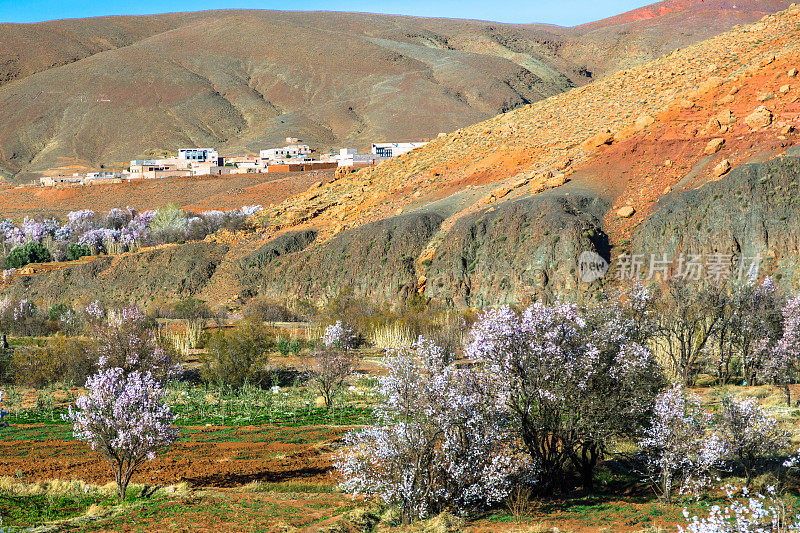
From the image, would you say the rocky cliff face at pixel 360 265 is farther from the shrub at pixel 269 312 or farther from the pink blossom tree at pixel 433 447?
the pink blossom tree at pixel 433 447

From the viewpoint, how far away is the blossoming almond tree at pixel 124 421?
14.6 meters

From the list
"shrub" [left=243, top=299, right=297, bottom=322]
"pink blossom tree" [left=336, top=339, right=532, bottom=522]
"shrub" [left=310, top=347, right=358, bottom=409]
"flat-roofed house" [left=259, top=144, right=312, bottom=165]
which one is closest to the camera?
"pink blossom tree" [left=336, top=339, right=532, bottom=522]

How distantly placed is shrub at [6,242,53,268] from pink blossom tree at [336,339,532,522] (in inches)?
2368

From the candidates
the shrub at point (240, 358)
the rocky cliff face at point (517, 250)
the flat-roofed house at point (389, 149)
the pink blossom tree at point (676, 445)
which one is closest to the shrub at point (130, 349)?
the shrub at point (240, 358)

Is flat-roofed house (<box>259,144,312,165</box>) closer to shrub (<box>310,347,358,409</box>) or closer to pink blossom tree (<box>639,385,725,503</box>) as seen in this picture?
shrub (<box>310,347,358,409</box>)

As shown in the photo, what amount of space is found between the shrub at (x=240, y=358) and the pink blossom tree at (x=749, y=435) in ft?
61.4

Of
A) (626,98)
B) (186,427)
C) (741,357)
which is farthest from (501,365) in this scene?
(626,98)

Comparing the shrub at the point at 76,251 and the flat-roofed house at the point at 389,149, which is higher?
the flat-roofed house at the point at 389,149

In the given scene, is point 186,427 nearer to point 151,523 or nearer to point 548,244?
point 151,523

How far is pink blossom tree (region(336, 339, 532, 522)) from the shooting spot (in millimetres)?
12977

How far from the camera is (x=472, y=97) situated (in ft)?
550

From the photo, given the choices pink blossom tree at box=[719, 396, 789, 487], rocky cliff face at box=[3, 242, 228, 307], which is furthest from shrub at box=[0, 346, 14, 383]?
pink blossom tree at box=[719, 396, 789, 487]

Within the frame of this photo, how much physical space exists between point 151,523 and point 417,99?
152 m

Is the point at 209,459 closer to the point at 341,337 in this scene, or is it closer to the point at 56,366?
the point at 341,337
